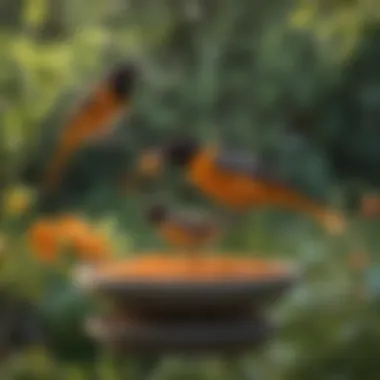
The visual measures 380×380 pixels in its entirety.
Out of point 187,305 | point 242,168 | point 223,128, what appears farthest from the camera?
point 223,128

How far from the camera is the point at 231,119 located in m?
1.66

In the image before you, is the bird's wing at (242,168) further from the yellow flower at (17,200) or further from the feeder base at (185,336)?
the yellow flower at (17,200)

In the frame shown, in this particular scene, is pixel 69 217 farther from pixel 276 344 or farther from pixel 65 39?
pixel 276 344

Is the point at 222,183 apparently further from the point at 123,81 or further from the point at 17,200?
the point at 17,200

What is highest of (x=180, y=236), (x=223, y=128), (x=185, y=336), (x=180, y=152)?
(x=223, y=128)

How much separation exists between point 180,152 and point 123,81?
13 centimetres

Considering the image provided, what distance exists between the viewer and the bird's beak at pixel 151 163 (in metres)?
1.44

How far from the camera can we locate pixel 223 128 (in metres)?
1.64

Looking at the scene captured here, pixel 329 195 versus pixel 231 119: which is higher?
pixel 231 119

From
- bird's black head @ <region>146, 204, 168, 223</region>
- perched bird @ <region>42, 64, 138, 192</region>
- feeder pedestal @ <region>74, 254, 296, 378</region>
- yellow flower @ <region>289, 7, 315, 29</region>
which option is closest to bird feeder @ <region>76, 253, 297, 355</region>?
feeder pedestal @ <region>74, 254, 296, 378</region>

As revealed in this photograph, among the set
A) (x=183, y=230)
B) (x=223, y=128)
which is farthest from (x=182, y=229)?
(x=223, y=128)

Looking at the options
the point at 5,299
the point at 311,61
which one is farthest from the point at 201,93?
the point at 5,299

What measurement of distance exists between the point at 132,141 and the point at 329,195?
1.17 ft

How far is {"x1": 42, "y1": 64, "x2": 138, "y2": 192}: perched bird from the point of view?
1.31m
